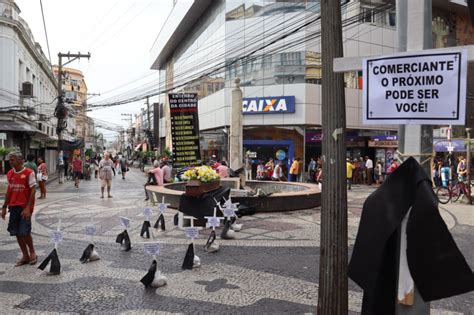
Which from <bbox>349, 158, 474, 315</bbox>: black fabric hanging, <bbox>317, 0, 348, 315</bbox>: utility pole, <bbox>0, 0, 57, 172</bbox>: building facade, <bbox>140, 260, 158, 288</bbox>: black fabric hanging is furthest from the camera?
<bbox>0, 0, 57, 172</bbox>: building facade

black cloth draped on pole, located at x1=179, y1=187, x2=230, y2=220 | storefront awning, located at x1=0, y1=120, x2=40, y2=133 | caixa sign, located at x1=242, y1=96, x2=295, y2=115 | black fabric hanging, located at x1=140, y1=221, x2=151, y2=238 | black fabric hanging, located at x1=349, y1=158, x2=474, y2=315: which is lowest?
black fabric hanging, located at x1=140, y1=221, x2=151, y2=238

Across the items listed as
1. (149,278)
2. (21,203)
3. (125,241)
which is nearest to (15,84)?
(21,203)

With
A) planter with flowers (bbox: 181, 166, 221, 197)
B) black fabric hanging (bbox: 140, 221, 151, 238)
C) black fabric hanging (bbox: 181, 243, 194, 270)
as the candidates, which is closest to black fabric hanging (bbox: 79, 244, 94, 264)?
black fabric hanging (bbox: 140, 221, 151, 238)

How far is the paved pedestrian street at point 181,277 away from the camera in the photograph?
4.92m

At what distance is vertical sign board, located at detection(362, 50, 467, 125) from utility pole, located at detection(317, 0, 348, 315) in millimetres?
467

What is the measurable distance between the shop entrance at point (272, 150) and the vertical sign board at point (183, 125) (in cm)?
1384

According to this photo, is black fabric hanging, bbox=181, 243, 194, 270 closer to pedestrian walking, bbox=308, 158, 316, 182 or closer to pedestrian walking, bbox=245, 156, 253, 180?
pedestrian walking, bbox=245, 156, 253, 180

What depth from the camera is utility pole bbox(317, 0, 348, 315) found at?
11.4 feet

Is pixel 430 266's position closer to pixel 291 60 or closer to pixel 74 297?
pixel 74 297

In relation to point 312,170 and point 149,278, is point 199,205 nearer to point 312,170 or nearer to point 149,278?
point 149,278

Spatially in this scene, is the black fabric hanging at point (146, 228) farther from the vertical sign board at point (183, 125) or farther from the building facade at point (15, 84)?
the building facade at point (15, 84)

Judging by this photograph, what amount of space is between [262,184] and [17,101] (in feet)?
60.8

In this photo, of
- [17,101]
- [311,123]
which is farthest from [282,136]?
[17,101]

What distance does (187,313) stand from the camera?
470 cm
